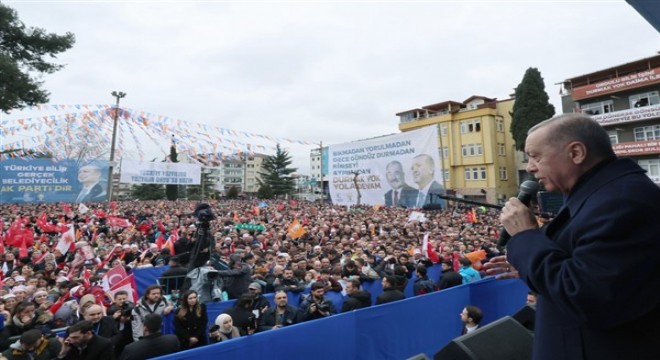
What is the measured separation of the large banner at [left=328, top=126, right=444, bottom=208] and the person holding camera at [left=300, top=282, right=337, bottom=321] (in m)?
14.5

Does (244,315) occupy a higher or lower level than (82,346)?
lower

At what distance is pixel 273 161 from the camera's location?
66375 mm

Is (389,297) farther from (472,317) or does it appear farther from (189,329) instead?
(189,329)

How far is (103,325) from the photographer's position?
17.0 feet

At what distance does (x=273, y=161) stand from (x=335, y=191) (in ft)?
129

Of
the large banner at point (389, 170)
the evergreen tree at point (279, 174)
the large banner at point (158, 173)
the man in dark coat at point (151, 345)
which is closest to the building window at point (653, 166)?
the large banner at point (389, 170)

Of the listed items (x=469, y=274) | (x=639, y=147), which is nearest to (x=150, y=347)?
(x=469, y=274)

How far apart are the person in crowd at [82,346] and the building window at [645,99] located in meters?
39.4

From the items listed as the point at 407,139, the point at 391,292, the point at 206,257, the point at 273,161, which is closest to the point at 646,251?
the point at 391,292

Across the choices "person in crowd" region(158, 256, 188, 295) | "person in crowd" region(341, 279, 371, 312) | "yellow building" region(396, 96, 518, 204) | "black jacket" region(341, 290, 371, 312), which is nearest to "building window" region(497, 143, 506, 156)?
"yellow building" region(396, 96, 518, 204)

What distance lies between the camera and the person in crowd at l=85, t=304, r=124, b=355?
5.09 m

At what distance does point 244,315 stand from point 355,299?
5.88ft

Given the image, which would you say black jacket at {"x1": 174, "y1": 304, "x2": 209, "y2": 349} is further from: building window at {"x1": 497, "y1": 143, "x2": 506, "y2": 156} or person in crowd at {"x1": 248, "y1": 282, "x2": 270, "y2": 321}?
building window at {"x1": 497, "y1": 143, "x2": 506, "y2": 156}

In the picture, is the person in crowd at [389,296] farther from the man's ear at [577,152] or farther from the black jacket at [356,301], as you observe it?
the man's ear at [577,152]
